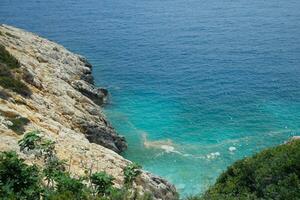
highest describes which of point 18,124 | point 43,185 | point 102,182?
point 18,124

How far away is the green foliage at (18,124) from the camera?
40081 millimetres

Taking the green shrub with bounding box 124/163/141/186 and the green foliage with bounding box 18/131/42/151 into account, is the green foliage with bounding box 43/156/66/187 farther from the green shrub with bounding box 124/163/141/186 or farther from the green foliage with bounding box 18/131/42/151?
the green shrub with bounding box 124/163/141/186

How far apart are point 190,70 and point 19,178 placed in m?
66.0

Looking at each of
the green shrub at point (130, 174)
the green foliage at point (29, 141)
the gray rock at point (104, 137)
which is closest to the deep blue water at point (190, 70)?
the gray rock at point (104, 137)

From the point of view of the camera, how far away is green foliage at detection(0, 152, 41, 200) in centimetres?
2667

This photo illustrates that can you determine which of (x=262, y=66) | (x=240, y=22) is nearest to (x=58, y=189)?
(x=262, y=66)

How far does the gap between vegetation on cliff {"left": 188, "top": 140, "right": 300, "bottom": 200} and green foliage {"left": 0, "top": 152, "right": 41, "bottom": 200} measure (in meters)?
10.9

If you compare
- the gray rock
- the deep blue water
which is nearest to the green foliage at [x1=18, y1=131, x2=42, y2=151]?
the gray rock

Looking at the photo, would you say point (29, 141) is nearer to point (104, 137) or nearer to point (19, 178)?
point (19, 178)

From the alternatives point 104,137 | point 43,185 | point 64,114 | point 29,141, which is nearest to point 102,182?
point 43,185

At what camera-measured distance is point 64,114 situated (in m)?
53.6

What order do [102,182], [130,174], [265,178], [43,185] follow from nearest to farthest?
[43,185] → [265,178] → [102,182] → [130,174]

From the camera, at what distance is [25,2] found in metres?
159

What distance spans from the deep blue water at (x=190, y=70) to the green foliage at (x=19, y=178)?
26.3 meters
